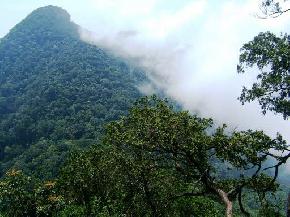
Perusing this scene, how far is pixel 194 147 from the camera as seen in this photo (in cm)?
1648

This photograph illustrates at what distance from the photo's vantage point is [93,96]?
151 meters

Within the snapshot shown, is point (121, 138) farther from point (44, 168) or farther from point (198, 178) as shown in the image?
point (44, 168)

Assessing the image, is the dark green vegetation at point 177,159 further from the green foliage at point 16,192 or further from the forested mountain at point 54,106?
the forested mountain at point 54,106

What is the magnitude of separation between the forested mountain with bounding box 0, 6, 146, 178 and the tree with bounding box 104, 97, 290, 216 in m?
72.9

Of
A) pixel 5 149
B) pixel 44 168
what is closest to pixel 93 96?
pixel 5 149

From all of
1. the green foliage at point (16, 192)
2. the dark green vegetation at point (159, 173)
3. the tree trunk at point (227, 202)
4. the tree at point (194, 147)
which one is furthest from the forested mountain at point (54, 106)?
the tree trunk at point (227, 202)

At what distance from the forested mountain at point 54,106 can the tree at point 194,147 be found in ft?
239

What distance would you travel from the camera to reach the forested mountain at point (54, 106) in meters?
108

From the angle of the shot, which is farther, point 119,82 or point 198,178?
point 119,82

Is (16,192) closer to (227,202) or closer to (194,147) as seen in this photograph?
(194,147)

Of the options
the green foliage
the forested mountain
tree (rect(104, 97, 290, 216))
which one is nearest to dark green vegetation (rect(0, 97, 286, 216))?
tree (rect(104, 97, 290, 216))

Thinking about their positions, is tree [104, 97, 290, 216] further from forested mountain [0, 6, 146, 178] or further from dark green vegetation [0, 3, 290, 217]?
forested mountain [0, 6, 146, 178]

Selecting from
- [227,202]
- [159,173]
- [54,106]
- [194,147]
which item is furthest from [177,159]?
[54,106]

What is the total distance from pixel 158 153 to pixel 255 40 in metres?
6.19
